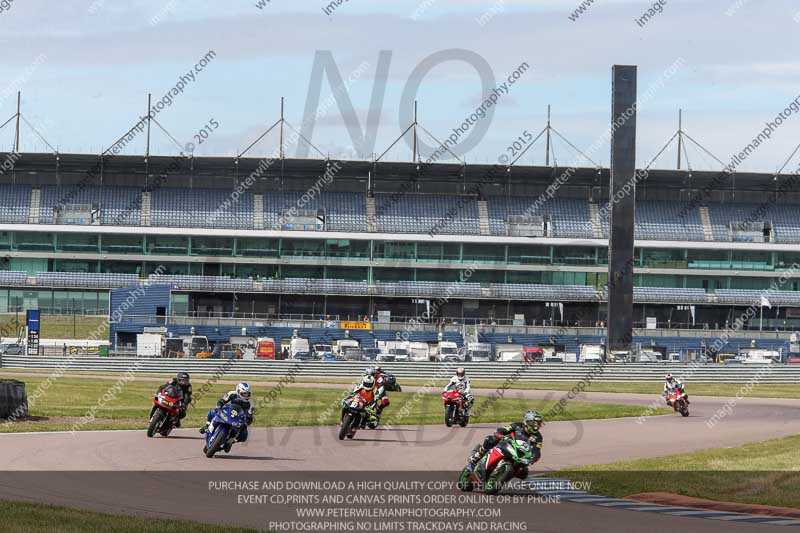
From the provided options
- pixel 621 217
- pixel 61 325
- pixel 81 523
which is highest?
pixel 621 217

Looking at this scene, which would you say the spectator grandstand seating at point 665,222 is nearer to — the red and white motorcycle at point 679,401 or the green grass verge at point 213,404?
the green grass verge at point 213,404

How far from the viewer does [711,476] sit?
2247 centimetres

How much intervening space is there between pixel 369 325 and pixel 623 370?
2427cm

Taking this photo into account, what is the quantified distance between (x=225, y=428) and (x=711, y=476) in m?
9.28

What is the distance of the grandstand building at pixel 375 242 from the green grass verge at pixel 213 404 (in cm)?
4266

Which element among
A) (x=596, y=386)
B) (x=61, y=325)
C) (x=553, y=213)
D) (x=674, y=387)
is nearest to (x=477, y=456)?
(x=674, y=387)

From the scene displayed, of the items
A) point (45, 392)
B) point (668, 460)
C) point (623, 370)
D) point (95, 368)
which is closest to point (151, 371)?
point (95, 368)

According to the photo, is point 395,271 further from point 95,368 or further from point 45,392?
point 45,392

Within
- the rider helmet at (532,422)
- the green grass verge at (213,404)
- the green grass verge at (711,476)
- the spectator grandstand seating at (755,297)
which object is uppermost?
the spectator grandstand seating at (755,297)

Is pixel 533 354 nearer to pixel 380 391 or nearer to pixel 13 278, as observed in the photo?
pixel 13 278

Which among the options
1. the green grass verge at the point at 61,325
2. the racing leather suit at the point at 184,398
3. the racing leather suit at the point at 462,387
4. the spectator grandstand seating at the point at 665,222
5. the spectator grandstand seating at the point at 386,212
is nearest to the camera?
the racing leather suit at the point at 184,398

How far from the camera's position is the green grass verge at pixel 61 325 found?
86.4 metres

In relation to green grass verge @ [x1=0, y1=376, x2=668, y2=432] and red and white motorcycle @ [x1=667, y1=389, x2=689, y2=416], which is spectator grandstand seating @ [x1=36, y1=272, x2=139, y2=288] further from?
red and white motorcycle @ [x1=667, y1=389, x2=689, y2=416]

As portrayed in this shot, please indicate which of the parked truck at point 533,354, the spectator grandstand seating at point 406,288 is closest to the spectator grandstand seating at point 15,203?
the spectator grandstand seating at point 406,288
